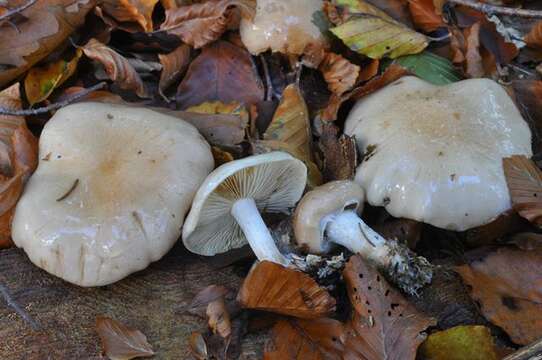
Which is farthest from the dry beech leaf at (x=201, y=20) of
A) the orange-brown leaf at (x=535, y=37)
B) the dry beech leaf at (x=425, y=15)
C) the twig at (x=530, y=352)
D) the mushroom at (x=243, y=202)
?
the twig at (x=530, y=352)

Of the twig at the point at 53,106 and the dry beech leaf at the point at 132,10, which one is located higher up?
the dry beech leaf at the point at 132,10

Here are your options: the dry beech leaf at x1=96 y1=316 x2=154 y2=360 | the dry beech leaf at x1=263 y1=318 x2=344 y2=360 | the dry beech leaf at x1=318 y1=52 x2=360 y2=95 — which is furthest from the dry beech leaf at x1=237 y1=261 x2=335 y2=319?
the dry beech leaf at x1=318 y1=52 x2=360 y2=95

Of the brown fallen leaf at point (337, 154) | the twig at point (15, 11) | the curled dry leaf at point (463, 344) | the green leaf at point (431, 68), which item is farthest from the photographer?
the green leaf at point (431, 68)

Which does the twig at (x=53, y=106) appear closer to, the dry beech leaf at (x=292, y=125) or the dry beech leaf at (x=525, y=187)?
the dry beech leaf at (x=292, y=125)

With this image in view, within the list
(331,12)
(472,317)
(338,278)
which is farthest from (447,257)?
(331,12)

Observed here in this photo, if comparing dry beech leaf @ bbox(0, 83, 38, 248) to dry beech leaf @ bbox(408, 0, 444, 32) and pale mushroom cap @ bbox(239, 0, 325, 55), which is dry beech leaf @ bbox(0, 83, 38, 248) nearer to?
pale mushroom cap @ bbox(239, 0, 325, 55)

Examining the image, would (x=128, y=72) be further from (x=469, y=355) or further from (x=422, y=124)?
(x=469, y=355)
